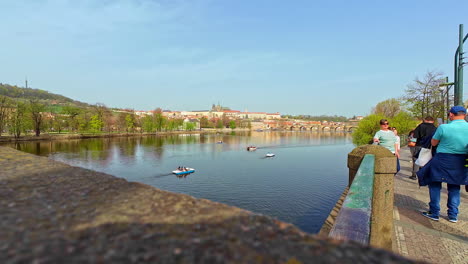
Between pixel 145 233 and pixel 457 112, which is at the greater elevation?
pixel 457 112

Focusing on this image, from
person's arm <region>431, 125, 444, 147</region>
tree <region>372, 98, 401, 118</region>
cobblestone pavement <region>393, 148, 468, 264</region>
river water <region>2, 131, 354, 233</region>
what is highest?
tree <region>372, 98, 401, 118</region>

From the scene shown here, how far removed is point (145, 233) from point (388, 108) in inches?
2346

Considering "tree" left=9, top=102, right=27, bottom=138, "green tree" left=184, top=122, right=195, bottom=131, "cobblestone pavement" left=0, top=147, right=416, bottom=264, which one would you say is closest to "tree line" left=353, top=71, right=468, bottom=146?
"cobblestone pavement" left=0, top=147, right=416, bottom=264

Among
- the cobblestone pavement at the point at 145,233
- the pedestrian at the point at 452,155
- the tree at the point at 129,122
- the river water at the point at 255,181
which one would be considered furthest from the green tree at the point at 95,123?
the cobblestone pavement at the point at 145,233

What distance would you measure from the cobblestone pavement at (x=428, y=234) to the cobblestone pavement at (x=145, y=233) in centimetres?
473

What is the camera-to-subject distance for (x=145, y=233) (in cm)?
113

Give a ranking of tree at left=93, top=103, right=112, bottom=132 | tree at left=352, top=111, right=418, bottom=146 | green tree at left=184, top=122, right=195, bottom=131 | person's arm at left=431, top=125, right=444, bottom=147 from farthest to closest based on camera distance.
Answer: green tree at left=184, top=122, right=195, bottom=131, tree at left=93, top=103, right=112, bottom=132, tree at left=352, top=111, right=418, bottom=146, person's arm at left=431, top=125, right=444, bottom=147

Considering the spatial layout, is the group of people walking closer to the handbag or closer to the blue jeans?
Answer: the blue jeans

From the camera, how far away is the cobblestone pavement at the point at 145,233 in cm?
94

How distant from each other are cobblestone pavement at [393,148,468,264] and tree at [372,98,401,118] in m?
46.7

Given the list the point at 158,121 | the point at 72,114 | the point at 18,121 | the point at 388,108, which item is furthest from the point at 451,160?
the point at 158,121

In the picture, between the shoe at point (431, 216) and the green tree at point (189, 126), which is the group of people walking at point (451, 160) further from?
the green tree at point (189, 126)

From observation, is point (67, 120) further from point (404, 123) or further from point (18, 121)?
point (404, 123)

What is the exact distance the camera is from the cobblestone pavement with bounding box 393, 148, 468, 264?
15.0ft
